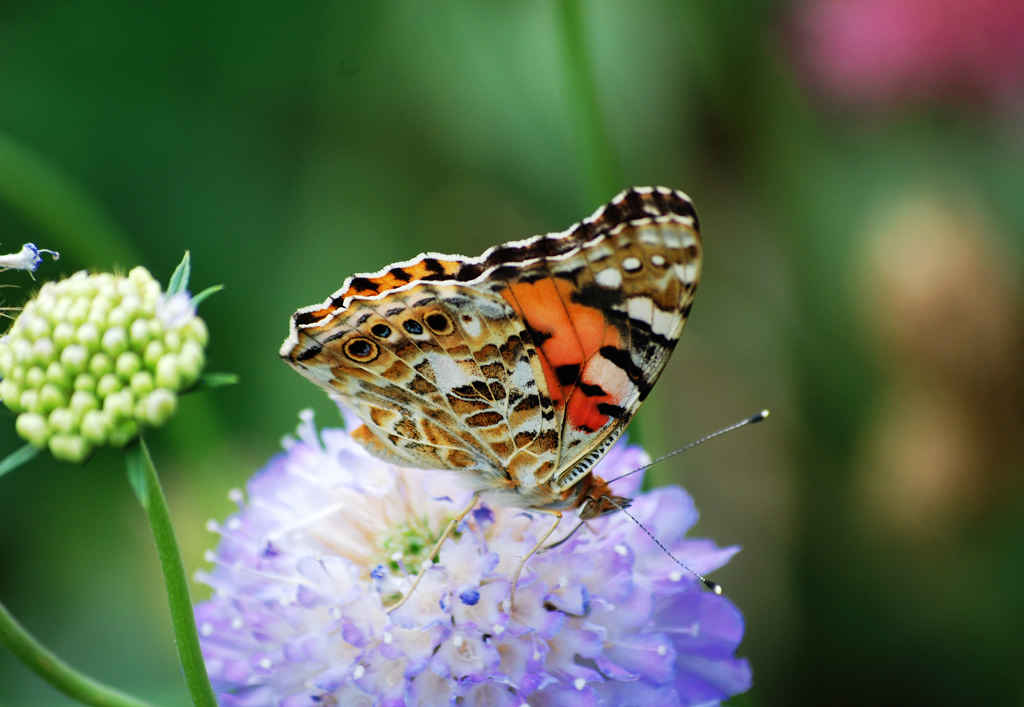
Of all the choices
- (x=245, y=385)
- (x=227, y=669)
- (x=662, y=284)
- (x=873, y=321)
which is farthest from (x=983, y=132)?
Result: (x=227, y=669)

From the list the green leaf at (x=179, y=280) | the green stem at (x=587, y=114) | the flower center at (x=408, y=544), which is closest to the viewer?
the green leaf at (x=179, y=280)

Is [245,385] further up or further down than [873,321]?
further down

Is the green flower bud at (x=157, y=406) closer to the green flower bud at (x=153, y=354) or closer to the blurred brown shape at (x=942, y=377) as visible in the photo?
the green flower bud at (x=153, y=354)

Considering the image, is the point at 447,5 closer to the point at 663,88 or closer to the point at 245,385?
the point at 663,88

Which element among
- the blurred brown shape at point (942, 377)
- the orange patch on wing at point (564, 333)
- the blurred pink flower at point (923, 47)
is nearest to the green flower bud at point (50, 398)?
the orange patch on wing at point (564, 333)

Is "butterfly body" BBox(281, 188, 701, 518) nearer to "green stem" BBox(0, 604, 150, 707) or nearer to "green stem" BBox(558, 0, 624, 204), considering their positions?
"green stem" BBox(0, 604, 150, 707)

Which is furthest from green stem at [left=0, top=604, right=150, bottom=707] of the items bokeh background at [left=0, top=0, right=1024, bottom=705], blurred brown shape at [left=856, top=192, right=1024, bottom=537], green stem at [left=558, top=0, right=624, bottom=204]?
blurred brown shape at [left=856, top=192, right=1024, bottom=537]
